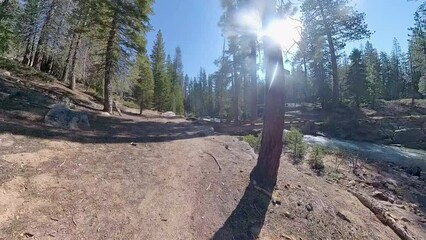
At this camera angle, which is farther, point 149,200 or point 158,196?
point 158,196

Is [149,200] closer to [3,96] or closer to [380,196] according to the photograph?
[380,196]

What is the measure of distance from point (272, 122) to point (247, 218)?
2280 millimetres

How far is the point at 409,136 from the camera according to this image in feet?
67.2

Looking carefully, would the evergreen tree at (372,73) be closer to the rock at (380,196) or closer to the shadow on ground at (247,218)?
the rock at (380,196)

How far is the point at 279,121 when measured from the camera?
6.32 m

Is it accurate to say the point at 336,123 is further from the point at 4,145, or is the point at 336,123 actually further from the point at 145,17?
the point at 4,145

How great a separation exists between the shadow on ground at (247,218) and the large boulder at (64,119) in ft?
22.3

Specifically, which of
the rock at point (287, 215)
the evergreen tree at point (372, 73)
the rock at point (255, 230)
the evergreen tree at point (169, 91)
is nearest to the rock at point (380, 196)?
the rock at point (287, 215)

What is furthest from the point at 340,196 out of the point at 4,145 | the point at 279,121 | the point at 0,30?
the point at 0,30

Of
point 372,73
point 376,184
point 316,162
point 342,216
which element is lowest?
point 376,184

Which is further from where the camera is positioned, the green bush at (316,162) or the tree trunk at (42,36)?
the tree trunk at (42,36)

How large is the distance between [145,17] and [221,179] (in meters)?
14.3

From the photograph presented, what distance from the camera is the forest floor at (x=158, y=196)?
4207mm

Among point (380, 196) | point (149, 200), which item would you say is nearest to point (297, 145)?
point (380, 196)
